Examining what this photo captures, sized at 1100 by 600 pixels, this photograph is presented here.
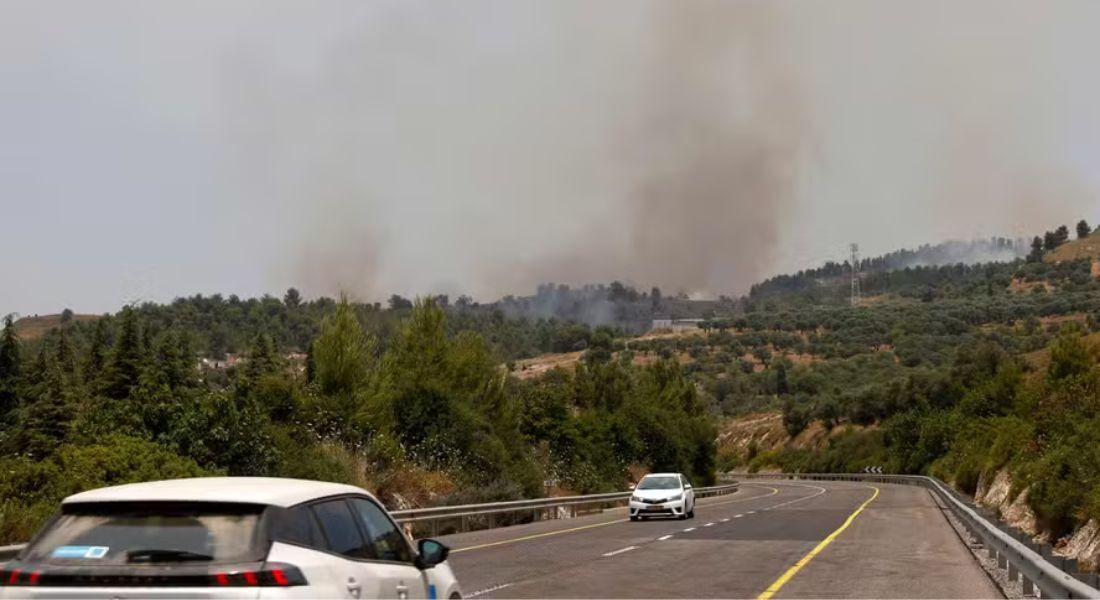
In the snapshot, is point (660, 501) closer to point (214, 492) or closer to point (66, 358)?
point (214, 492)

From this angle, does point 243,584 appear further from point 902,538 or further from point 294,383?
point 294,383

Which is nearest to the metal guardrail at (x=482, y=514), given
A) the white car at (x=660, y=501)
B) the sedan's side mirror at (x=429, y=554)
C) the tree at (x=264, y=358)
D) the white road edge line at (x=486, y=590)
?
the white car at (x=660, y=501)

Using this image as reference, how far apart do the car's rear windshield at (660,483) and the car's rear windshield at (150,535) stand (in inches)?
1286

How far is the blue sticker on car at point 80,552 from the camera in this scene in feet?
18.9

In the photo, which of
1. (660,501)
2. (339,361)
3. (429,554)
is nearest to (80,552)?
(429,554)

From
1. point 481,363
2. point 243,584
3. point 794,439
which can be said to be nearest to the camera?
point 243,584

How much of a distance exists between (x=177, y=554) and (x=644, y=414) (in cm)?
7114

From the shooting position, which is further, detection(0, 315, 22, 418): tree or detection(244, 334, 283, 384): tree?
detection(244, 334, 283, 384): tree

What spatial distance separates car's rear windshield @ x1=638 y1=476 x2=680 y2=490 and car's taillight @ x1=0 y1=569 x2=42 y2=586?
108ft

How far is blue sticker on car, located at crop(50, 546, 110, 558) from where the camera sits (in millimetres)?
5746

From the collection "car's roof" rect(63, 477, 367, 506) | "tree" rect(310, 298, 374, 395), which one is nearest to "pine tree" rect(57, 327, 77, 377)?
"tree" rect(310, 298, 374, 395)

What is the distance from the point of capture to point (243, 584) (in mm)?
5613

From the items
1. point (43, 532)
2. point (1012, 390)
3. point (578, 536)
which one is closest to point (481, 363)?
point (578, 536)

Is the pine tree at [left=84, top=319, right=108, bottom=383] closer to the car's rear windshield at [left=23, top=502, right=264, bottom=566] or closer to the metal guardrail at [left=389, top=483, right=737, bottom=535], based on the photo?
the metal guardrail at [left=389, top=483, right=737, bottom=535]
